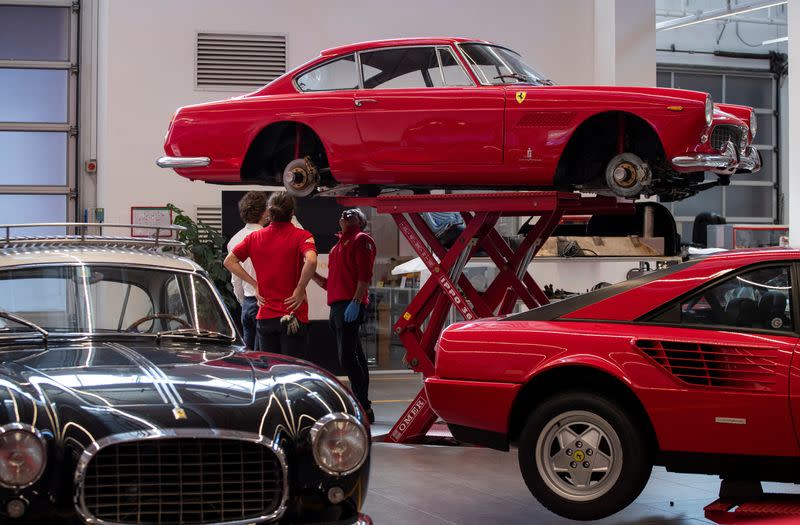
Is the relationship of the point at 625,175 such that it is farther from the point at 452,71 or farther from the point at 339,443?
the point at 339,443

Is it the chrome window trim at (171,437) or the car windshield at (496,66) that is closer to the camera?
the chrome window trim at (171,437)

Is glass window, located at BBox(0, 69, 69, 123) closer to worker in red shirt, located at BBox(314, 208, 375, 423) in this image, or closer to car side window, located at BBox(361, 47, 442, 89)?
worker in red shirt, located at BBox(314, 208, 375, 423)

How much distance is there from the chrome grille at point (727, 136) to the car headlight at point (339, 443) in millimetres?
3884

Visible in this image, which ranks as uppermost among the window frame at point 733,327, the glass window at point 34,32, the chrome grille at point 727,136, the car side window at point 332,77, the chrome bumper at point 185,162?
the glass window at point 34,32

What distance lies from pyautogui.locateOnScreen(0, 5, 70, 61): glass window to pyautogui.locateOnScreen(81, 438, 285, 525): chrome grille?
12.0 m

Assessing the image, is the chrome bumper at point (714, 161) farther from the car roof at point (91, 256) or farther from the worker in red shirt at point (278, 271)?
the car roof at point (91, 256)

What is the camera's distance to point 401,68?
24.1 feet

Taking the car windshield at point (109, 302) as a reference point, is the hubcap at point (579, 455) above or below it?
below

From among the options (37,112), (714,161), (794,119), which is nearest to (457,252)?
(714,161)

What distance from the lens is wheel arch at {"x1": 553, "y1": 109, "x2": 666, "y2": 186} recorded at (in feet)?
22.7

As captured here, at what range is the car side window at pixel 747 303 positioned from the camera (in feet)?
16.8

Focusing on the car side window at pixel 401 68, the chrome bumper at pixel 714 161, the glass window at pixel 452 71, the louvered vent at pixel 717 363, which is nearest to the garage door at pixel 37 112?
the car side window at pixel 401 68

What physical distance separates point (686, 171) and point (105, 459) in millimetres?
4315

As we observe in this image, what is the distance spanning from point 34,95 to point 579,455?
36.5 feet
